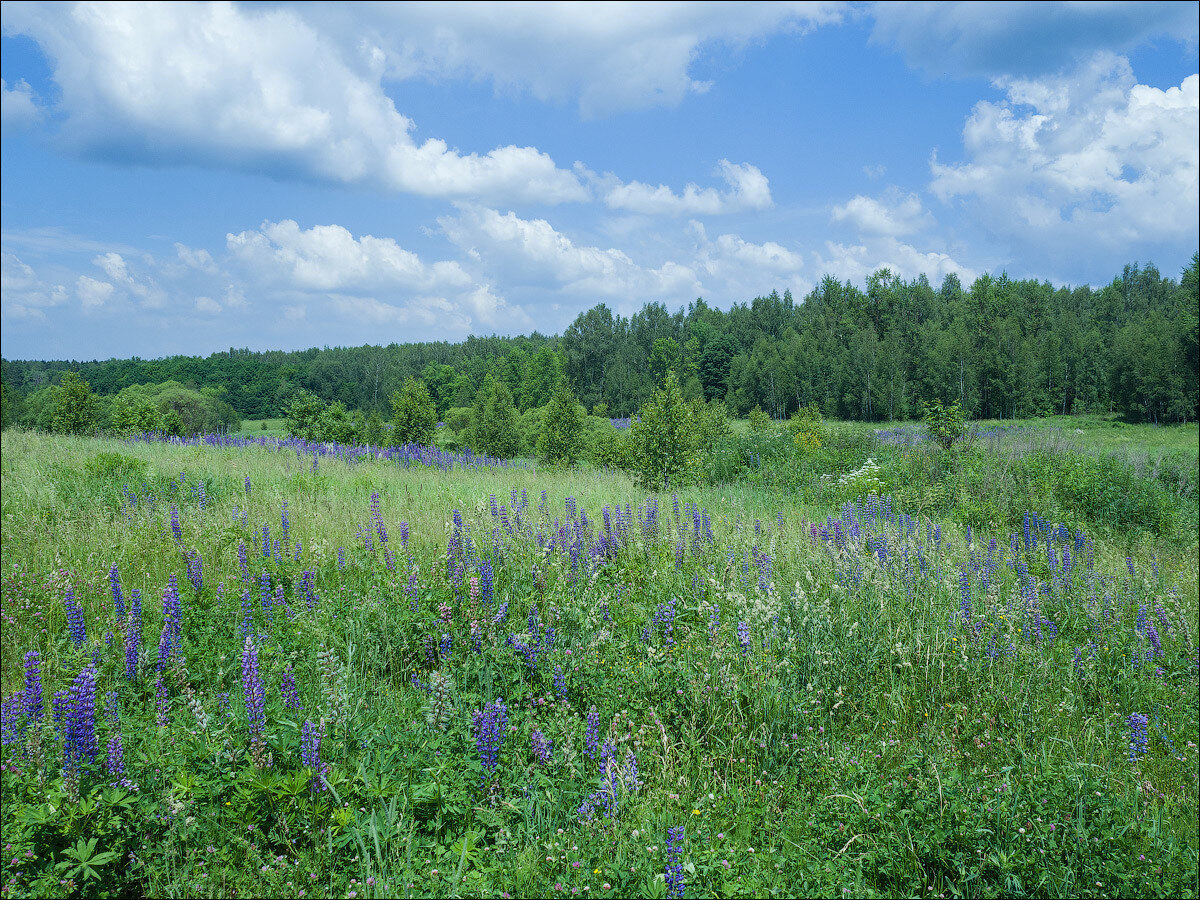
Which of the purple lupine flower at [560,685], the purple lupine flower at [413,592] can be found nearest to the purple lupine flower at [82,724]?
the purple lupine flower at [413,592]

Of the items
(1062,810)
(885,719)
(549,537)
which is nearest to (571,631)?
(549,537)

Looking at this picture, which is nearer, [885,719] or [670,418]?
[885,719]

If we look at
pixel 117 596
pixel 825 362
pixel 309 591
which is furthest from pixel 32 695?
pixel 825 362

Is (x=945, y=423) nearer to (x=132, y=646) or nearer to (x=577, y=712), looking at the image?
(x=577, y=712)

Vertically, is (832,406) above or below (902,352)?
below

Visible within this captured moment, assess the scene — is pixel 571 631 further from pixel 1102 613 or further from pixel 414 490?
pixel 414 490

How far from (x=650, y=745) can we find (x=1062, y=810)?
194 centimetres

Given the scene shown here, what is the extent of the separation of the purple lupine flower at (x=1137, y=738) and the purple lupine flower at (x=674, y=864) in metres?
2.82

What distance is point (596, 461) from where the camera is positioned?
86.4 ft

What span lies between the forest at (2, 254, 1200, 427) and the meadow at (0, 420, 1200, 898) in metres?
30.1

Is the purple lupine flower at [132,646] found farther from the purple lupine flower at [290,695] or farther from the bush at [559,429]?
the bush at [559,429]

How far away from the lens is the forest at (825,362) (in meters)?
50.4

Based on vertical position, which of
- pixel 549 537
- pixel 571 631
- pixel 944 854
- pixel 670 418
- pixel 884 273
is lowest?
pixel 944 854

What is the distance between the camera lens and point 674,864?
2.50 metres
